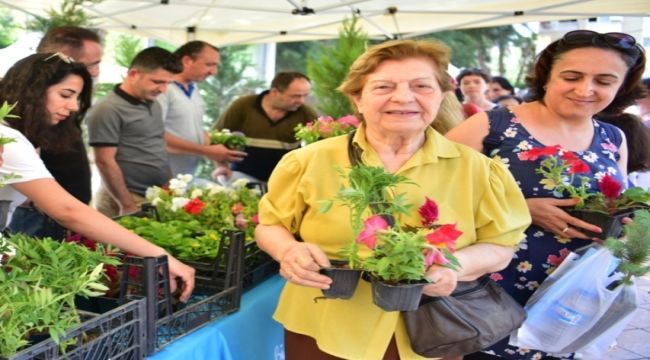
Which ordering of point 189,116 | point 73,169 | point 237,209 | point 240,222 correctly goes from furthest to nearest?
point 189,116 < point 73,169 < point 237,209 < point 240,222

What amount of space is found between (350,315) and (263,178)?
10.3 ft

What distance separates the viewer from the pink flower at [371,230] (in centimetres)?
118

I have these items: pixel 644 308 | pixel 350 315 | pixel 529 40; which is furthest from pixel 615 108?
pixel 529 40

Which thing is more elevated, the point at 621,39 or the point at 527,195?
the point at 621,39

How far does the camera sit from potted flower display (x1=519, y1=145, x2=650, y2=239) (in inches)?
67.1

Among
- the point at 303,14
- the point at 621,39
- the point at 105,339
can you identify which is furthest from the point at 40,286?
the point at 303,14

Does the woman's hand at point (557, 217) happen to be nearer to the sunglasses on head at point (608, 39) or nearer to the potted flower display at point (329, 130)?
the sunglasses on head at point (608, 39)

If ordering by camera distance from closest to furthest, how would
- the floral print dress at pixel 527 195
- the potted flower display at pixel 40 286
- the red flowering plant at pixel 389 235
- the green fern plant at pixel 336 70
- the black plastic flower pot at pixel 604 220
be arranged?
the potted flower display at pixel 40 286 < the red flowering plant at pixel 389 235 < the black plastic flower pot at pixel 604 220 < the floral print dress at pixel 527 195 < the green fern plant at pixel 336 70

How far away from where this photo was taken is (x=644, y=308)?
461 cm

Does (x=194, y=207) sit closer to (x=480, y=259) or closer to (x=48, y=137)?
(x=48, y=137)

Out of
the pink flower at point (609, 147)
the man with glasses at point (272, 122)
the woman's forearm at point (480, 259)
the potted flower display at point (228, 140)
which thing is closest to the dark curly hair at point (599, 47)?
the pink flower at point (609, 147)

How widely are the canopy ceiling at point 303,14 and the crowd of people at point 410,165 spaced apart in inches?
117

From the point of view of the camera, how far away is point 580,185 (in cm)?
180

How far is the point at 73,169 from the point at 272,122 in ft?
6.39
